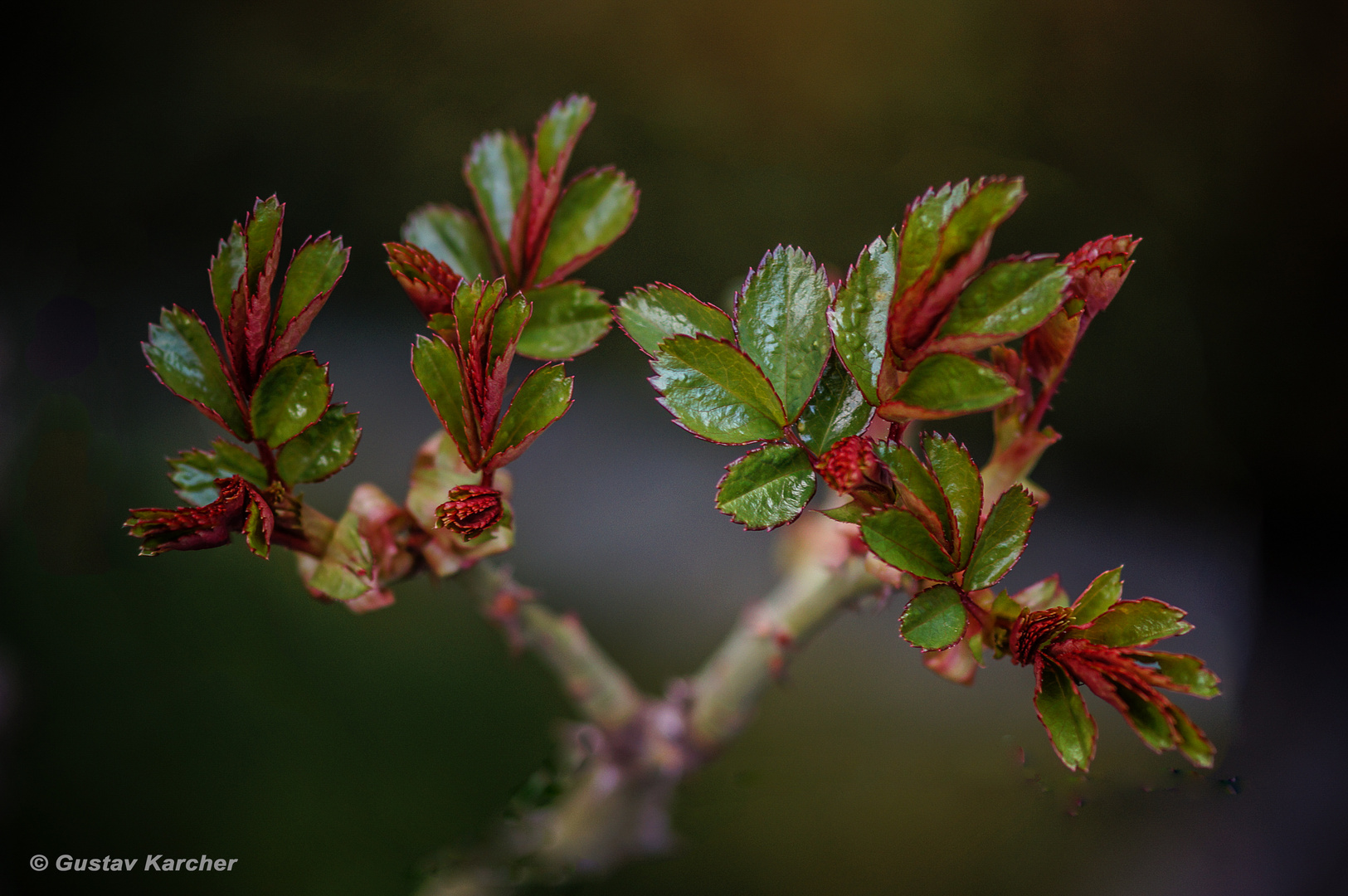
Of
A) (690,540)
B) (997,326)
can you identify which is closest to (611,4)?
(690,540)

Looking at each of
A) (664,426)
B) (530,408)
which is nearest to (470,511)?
(530,408)

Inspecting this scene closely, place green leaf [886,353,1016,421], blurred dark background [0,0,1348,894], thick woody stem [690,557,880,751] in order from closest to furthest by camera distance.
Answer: green leaf [886,353,1016,421]
thick woody stem [690,557,880,751]
blurred dark background [0,0,1348,894]

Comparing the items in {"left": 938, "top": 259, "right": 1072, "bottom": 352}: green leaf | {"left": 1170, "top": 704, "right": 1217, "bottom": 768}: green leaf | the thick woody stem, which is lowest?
{"left": 1170, "top": 704, "right": 1217, "bottom": 768}: green leaf

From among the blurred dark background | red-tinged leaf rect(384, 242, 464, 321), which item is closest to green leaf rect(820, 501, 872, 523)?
red-tinged leaf rect(384, 242, 464, 321)

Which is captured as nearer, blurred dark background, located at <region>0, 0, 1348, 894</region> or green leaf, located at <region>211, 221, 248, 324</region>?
green leaf, located at <region>211, 221, 248, 324</region>

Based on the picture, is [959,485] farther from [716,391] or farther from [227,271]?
[227,271]

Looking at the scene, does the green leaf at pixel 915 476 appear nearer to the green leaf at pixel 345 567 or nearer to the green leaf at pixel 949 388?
the green leaf at pixel 949 388

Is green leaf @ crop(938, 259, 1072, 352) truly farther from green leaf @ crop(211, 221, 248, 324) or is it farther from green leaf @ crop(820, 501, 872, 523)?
green leaf @ crop(211, 221, 248, 324)
